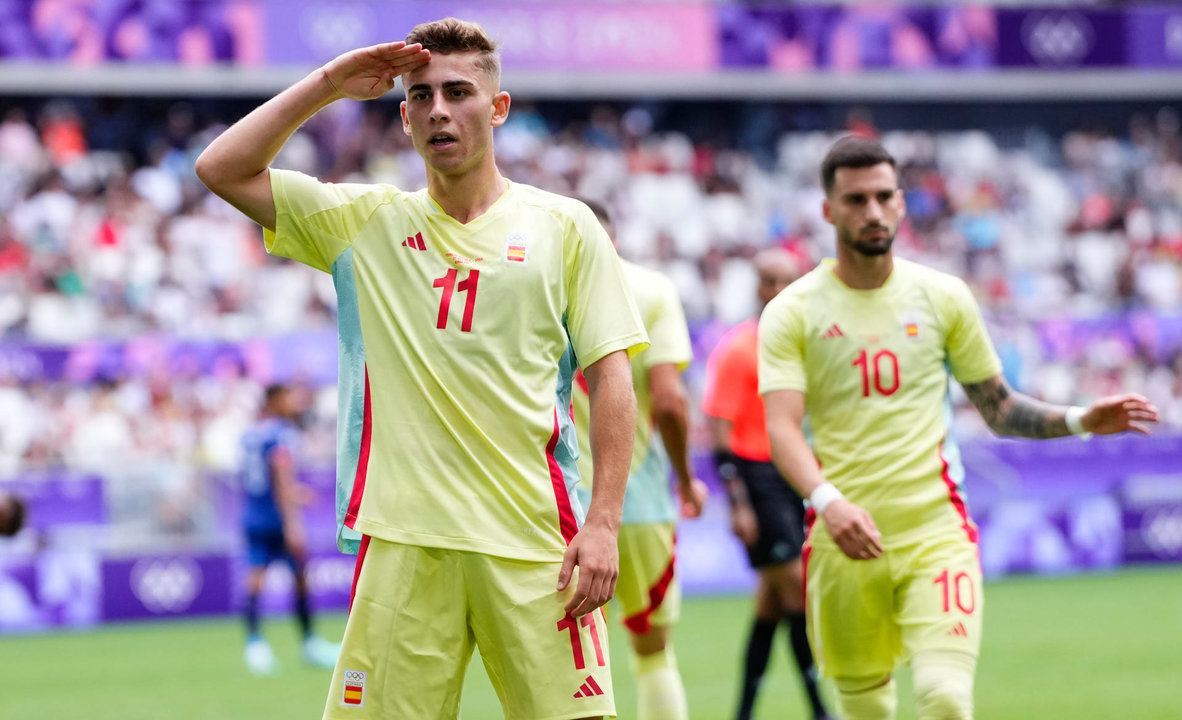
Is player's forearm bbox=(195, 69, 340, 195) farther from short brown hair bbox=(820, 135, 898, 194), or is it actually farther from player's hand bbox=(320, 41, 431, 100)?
short brown hair bbox=(820, 135, 898, 194)

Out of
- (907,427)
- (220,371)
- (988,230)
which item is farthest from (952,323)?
(988,230)

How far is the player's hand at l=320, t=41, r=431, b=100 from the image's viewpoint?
4340 mm

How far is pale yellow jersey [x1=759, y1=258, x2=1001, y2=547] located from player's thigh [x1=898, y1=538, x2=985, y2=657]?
0.08 m

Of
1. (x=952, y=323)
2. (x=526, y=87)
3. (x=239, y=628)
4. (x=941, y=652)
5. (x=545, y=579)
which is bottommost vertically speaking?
(x=239, y=628)

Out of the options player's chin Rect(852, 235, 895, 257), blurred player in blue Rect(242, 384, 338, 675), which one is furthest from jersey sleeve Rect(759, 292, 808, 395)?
blurred player in blue Rect(242, 384, 338, 675)

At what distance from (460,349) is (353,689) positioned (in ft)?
3.12

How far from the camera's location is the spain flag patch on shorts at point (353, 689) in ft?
14.3

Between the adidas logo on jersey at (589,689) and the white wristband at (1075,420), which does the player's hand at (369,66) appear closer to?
the adidas logo on jersey at (589,689)

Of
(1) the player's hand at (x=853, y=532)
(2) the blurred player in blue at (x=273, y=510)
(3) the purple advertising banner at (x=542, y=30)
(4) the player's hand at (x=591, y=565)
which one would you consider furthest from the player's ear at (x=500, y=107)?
(3) the purple advertising banner at (x=542, y=30)

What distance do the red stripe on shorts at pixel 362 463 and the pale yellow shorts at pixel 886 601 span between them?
2.39 meters

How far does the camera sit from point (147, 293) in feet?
68.7

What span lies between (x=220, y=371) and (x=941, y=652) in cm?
1475

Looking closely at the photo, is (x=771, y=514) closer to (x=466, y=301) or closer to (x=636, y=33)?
(x=466, y=301)

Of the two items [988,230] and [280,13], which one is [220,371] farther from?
[988,230]
